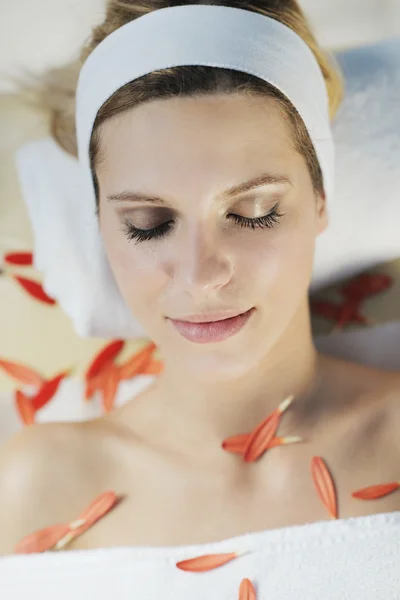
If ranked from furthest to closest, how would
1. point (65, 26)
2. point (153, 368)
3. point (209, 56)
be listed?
point (153, 368) < point (65, 26) < point (209, 56)

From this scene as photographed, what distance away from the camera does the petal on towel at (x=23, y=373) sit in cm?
102

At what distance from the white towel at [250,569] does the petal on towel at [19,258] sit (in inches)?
16.5

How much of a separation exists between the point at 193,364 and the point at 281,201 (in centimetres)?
21

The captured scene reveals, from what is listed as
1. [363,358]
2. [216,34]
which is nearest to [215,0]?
[216,34]

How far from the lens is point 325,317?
102cm

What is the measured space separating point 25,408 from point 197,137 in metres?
0.48

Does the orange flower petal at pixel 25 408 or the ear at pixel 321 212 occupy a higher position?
the ear at pixel 321 212

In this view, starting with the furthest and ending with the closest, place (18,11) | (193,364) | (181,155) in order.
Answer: (18,11) → (193,364) → (181,155)

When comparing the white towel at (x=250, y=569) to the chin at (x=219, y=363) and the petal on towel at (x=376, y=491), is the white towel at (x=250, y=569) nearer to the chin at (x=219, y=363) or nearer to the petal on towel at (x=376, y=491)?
the petal on towel at (x=376, y=491)

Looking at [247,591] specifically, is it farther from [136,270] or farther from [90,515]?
[136,270]

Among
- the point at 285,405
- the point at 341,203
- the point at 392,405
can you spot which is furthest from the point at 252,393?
the point at 341,203

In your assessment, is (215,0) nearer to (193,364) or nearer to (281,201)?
(281,201)

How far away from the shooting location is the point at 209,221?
28.7 inches

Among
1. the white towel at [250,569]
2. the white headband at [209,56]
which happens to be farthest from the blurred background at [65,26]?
the white towel at [250,569]
